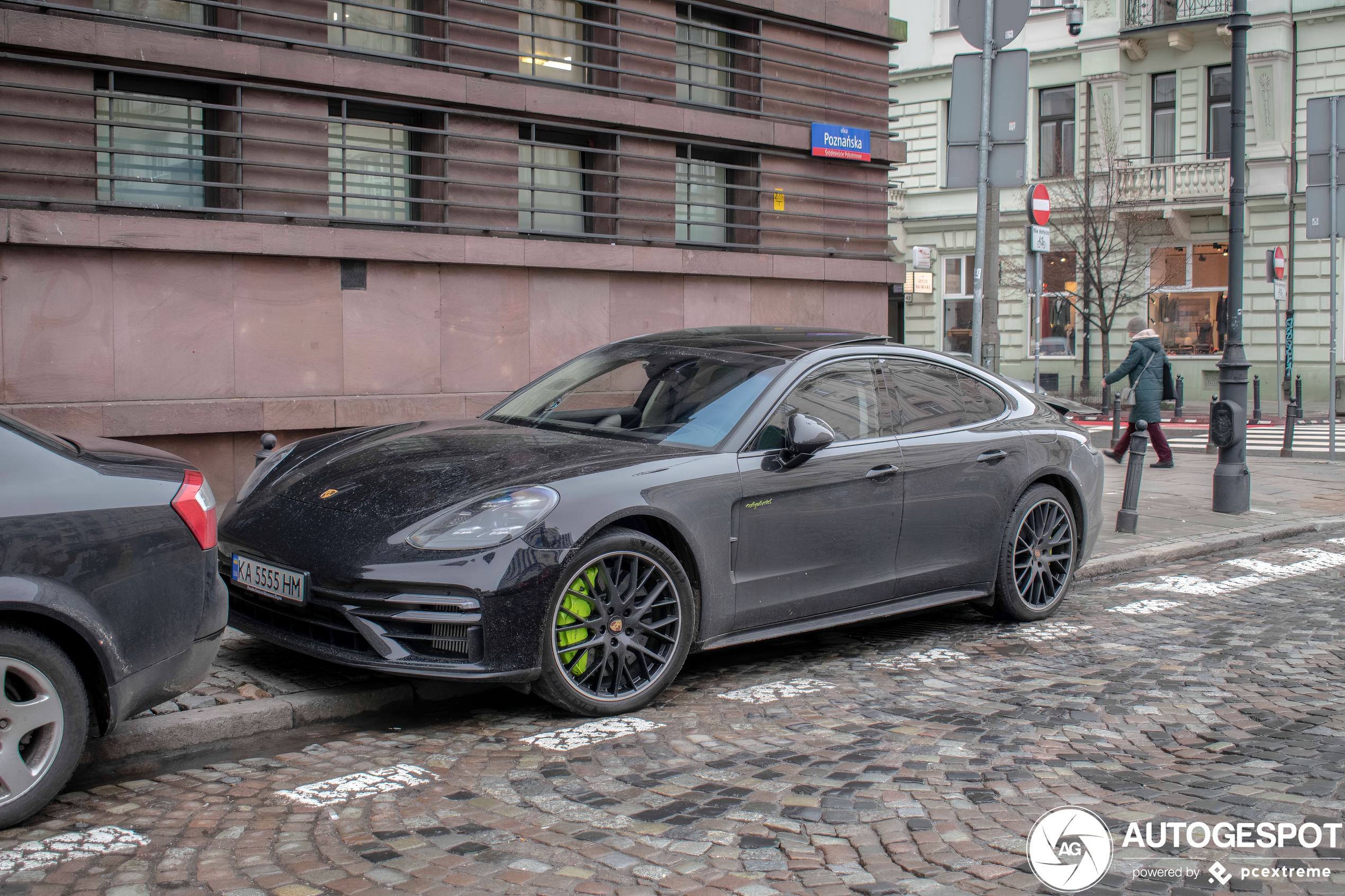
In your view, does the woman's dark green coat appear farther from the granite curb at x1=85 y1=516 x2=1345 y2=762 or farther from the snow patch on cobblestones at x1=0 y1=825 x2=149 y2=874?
the snow patch on cobblestones at x1=0 y1=825 x2=149 y2=874

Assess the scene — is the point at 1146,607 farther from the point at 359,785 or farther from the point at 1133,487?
the point at 359,785

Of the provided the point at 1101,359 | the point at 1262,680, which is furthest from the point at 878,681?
the point at 1101,359

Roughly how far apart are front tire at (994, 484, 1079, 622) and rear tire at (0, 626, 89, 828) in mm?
4566

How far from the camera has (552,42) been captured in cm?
1291

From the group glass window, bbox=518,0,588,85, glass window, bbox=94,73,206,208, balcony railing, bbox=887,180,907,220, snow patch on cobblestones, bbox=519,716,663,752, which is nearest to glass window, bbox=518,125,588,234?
glass window, bbox=518,0,588,85

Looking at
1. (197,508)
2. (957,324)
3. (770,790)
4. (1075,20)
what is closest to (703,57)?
(197,508)

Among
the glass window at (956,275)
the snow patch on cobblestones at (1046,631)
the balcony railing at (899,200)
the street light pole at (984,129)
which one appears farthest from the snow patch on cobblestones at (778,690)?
the balcony railing at (899,200)

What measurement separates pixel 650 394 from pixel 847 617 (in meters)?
1.40

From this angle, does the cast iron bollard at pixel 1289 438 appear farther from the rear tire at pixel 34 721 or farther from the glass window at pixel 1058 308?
the rear tire at pixel 34 721

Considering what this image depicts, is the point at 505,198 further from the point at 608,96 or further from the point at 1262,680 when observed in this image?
the point at 1262,680

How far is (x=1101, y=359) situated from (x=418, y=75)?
2396cm

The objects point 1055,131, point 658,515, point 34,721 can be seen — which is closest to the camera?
point 34,721

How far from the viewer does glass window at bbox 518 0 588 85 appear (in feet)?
40.5

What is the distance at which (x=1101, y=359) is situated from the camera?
3123cm
